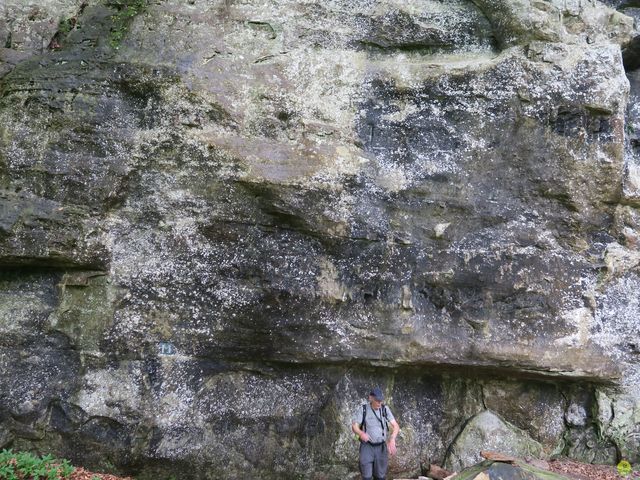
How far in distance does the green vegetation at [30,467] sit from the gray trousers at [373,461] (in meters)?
3.03

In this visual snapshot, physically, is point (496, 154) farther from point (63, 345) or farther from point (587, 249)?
point (63, 345)

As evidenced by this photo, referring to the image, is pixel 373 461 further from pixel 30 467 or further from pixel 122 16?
pixel 122 16

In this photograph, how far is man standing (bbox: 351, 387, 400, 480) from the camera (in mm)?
5547

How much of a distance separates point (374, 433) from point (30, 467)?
11.4 ft

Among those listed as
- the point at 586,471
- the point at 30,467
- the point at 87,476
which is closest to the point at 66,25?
the point at 30,467

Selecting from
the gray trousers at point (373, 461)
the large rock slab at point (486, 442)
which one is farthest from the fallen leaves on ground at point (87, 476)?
the large rock slab at point (486, 442)

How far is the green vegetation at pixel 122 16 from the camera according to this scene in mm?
6812

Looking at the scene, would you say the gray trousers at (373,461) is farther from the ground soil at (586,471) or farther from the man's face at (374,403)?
the ground soil at (586,471)

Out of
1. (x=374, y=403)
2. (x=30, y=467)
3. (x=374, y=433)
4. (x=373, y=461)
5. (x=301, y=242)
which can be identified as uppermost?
(x=301, y=242)

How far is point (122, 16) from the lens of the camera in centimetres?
694

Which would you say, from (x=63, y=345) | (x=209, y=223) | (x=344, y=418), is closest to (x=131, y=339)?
(x=63, y=345)

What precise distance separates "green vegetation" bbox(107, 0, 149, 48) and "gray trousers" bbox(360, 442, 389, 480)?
562cm

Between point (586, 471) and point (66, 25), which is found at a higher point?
point (66, 25)

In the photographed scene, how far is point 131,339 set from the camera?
20.7ft
